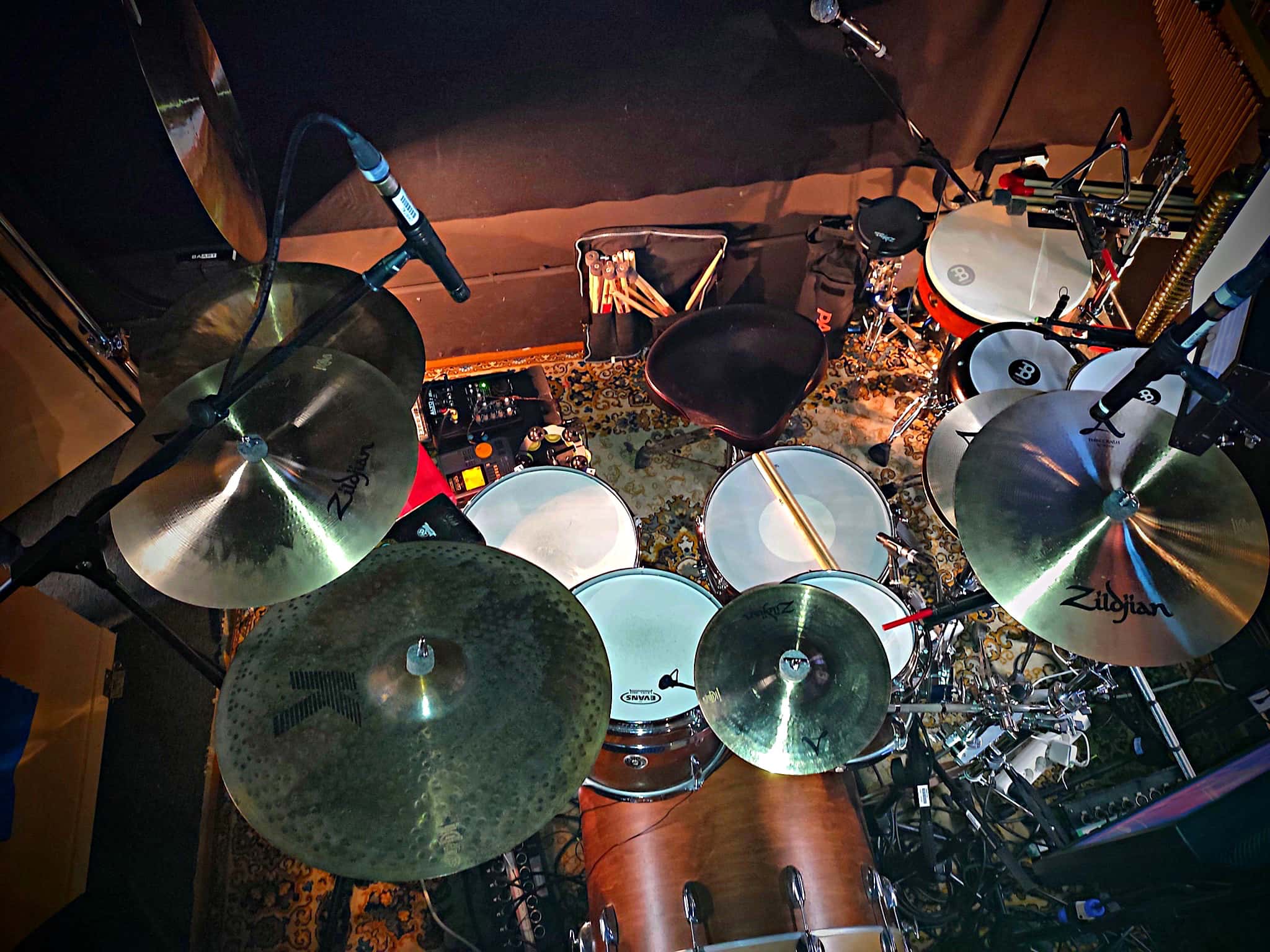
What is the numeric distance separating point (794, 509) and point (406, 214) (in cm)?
169

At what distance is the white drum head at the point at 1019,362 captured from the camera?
2732mm

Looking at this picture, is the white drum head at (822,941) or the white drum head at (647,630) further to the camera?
the white drum head at (647,630)

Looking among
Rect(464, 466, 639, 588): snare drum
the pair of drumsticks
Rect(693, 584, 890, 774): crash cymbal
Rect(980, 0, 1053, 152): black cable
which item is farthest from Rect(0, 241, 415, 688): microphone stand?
Rect(980, 0, 1053, 152): black cable

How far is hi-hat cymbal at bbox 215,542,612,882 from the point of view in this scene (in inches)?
59.2

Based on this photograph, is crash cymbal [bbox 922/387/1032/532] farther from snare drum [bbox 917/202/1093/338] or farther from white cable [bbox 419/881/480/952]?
white cable [bbox 419/881/480/952]

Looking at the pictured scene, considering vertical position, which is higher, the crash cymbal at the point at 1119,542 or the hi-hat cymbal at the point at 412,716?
the crash cymbal at the point at 1119,542

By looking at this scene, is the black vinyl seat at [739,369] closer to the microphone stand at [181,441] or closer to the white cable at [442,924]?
the microphone stand at [181,441]

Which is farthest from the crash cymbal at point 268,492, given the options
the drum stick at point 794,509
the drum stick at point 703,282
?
the drum stick at point 703,282

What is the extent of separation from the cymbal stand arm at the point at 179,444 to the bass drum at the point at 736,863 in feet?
4.87

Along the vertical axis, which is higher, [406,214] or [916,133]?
[406,214]

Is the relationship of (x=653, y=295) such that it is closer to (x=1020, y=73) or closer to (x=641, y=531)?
(x=641, y=531)

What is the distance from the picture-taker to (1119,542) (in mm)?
1803

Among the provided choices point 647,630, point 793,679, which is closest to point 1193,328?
point 793,679

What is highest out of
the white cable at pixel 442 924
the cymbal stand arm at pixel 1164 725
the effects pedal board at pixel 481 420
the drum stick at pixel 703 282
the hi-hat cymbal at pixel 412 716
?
the hi-hat cymbal at pixel 412 716
